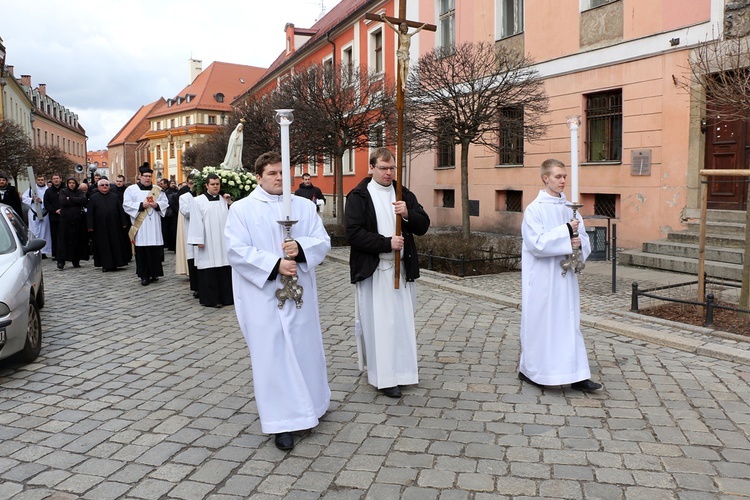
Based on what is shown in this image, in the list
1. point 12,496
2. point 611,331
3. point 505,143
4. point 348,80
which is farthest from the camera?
point 348,80

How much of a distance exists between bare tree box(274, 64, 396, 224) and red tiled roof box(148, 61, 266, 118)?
60.6 metres

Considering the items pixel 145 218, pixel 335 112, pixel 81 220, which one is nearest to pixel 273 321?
pixel 145 218

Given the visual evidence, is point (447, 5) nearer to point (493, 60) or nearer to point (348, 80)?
point (348, 80)

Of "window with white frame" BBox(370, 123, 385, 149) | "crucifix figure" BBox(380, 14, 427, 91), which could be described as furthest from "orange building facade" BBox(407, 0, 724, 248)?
"crucifix figure" BBox(380, 14, 427, 91)

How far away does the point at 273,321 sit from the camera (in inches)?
169

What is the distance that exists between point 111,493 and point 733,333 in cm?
608

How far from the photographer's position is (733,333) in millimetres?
6727

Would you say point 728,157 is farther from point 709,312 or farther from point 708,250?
point 709,312

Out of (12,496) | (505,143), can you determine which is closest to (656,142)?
(505,143)

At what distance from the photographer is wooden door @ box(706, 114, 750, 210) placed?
1227 centimetres

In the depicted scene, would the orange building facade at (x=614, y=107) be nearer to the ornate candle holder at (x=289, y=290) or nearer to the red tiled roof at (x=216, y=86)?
the ornate candle holder at (x=289, y=290)

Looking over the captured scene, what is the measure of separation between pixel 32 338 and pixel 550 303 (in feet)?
16.2

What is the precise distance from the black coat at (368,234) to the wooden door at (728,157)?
9.48 m

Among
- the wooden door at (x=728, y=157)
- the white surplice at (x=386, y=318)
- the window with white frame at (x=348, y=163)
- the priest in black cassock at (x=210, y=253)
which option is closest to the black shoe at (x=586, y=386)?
the white surplice at (x=386, y=318)
